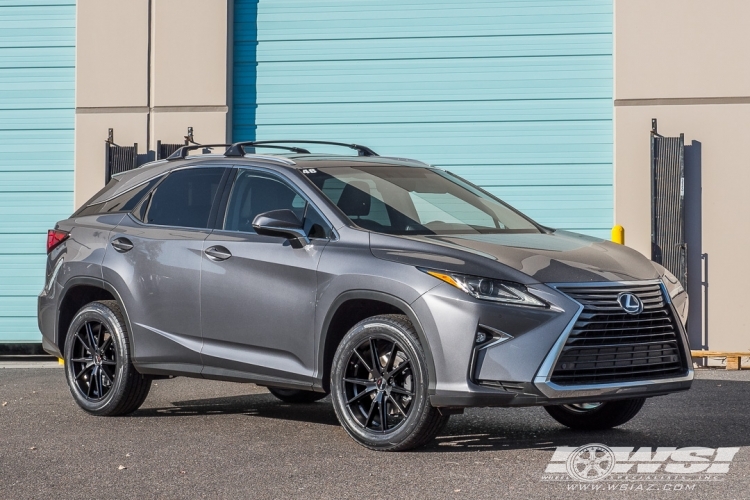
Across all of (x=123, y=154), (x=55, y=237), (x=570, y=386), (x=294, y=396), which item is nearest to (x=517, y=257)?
(x=570, y=386)

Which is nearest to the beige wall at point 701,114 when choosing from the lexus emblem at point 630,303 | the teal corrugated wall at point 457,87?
the teal corrugated wall at point 457,87

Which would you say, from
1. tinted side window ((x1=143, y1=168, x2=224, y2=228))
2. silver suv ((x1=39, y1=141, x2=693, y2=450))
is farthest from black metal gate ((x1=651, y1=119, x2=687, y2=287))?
tinted side window ((x1=143, y1=168, x2=224, y2=228))

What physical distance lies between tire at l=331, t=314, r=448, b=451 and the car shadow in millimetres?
213

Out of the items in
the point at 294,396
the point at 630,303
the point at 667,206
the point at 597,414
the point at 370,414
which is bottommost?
the point at 294,396

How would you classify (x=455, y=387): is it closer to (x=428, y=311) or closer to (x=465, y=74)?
(x=428, y=311)

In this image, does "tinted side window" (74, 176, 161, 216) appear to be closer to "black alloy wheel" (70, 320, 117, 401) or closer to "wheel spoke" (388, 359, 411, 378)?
"black alloy wheel" (70, 320, 117, 401)

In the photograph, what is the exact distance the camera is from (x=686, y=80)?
12.9m

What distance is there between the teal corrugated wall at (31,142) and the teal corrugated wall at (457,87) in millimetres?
2154

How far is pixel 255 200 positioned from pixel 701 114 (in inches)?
277

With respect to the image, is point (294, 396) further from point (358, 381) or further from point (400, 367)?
point (400, 367)

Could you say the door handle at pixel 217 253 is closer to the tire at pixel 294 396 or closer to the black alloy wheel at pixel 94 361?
the black alloy wheel at pixel 94 361

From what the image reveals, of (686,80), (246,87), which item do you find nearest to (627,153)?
(686,80)

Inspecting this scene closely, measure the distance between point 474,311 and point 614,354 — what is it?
82 centimetres

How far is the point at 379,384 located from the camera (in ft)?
20.9
